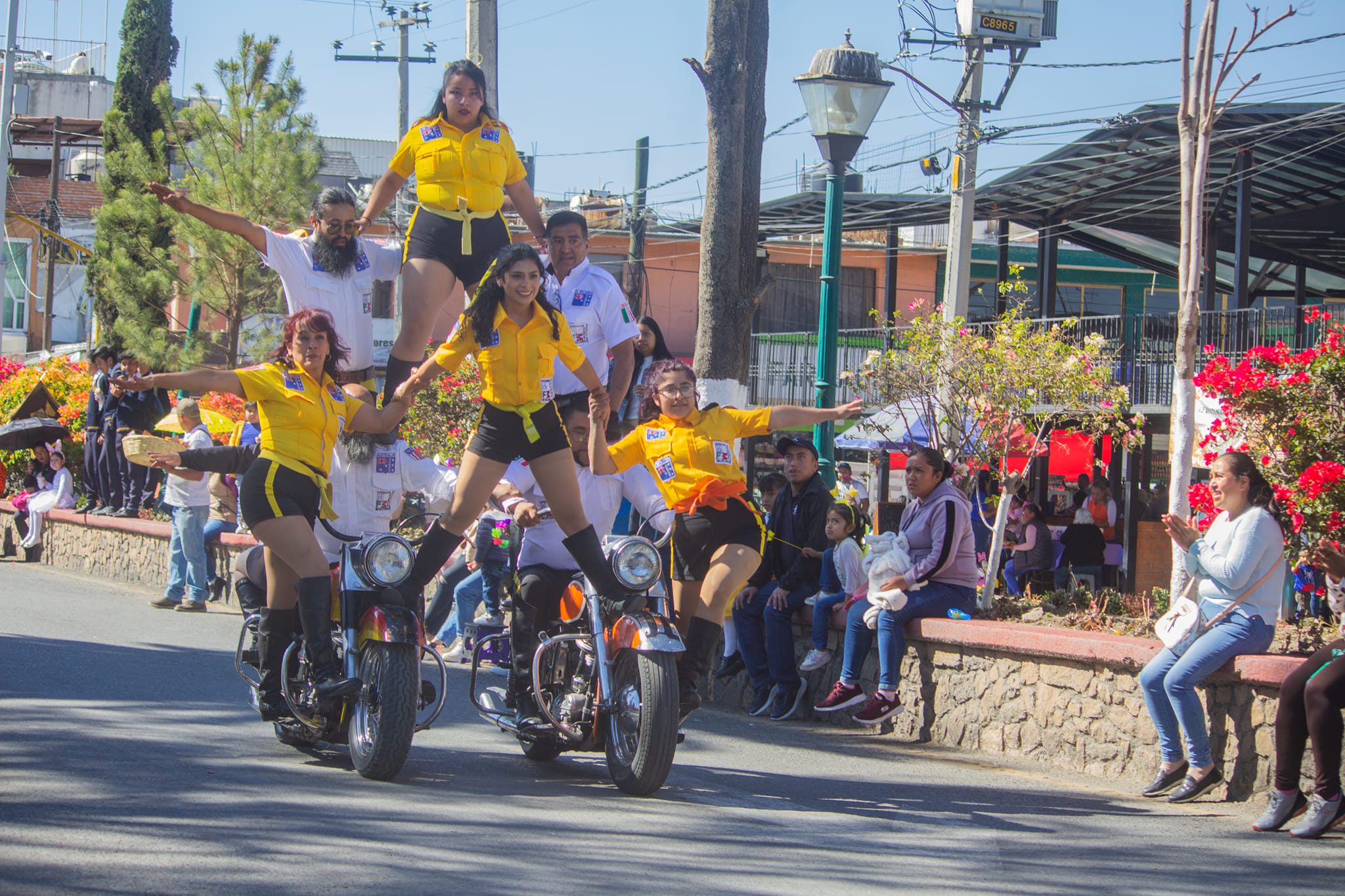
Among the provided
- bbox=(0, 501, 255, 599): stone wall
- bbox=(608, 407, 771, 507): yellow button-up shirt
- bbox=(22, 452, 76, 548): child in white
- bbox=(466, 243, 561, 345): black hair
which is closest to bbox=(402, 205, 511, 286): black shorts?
bbox=(466, 243, 561, 345): black hair

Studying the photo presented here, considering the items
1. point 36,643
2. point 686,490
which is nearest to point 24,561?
point 36,643

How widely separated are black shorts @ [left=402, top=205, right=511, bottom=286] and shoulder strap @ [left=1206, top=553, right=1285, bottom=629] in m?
4.20

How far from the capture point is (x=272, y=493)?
6637 millimetres

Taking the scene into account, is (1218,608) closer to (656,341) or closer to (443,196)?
Answer: (656,341)

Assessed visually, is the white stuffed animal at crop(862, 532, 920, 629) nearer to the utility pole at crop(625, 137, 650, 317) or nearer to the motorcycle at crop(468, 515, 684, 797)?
the motorcycle at crop(468, 515, 684, 797)

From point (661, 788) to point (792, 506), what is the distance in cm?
358

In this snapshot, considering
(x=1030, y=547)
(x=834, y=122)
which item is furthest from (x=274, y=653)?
(x=1030, y=547)

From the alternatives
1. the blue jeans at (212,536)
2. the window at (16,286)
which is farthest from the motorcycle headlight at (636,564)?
the window at (16,286)

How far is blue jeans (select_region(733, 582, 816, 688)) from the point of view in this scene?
9703 mm

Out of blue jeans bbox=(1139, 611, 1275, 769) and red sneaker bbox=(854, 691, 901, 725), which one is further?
red sneaker bbox=(854, 691, 901, 725)

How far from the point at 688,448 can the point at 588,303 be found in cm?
147

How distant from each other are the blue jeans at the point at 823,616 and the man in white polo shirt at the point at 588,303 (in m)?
2.00

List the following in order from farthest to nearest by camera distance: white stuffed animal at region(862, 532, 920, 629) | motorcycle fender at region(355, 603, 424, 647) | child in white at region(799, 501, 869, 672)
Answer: child in white at region(799, 501, 869, 672) < white stuffed animal at region(862, 532, 920, 629) < motorcycle fender at region(355, 603, 424, 647)

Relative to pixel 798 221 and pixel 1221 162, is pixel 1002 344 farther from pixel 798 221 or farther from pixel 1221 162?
pixel 798 221
